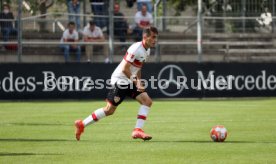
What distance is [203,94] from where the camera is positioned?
92.3 feet

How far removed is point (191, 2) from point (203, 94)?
5281mm

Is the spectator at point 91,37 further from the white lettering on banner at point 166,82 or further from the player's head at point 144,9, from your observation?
the player's head at point 144,9

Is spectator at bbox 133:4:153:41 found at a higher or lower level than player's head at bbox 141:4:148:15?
lower

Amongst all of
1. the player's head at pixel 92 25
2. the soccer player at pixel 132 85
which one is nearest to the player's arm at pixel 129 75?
the soccer player at pixel 132 85

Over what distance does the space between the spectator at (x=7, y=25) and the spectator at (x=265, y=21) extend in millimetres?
9632

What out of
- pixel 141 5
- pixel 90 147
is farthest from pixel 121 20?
pixel 90 147

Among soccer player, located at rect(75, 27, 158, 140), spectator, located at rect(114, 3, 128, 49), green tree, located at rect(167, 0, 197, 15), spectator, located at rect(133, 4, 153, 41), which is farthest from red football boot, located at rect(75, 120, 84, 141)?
green tree, located at rect(167, 0, 197, 15)

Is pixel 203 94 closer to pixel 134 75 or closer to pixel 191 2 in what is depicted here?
pixel 191 2

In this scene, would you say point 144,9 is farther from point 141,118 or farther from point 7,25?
point 141,118

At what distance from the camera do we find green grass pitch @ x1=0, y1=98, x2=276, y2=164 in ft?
37.7

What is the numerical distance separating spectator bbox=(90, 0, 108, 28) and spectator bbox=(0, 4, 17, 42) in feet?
10.9

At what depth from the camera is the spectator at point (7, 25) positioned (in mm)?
26812

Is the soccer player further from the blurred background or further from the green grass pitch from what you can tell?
the blurred background

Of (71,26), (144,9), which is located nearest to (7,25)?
(71,26)
